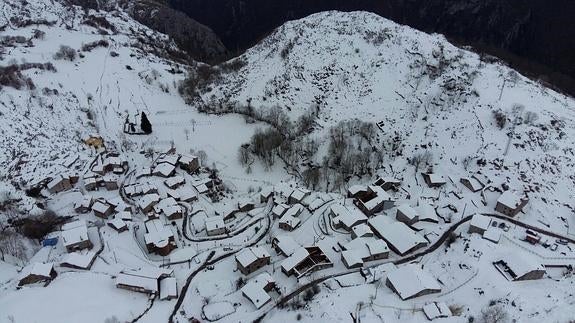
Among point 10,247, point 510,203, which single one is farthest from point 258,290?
point 510,203

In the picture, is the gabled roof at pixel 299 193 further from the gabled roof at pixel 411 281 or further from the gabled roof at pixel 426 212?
the gabled roof at pixel 411 281

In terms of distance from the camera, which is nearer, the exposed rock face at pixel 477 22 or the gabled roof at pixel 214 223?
the gabled roof at pixel 214 223

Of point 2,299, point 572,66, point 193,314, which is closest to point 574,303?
point 193,314

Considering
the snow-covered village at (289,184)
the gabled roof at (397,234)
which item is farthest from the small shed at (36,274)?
the gabled roof at (397,234)

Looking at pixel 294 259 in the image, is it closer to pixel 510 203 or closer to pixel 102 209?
pixel 102 209

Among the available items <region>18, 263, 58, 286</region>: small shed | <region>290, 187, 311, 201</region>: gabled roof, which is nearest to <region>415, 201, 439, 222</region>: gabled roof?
<region>290, 187, 311, 201</region>: gabled roof

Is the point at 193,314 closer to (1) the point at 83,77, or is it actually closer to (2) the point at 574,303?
(2) the point at 574,303
